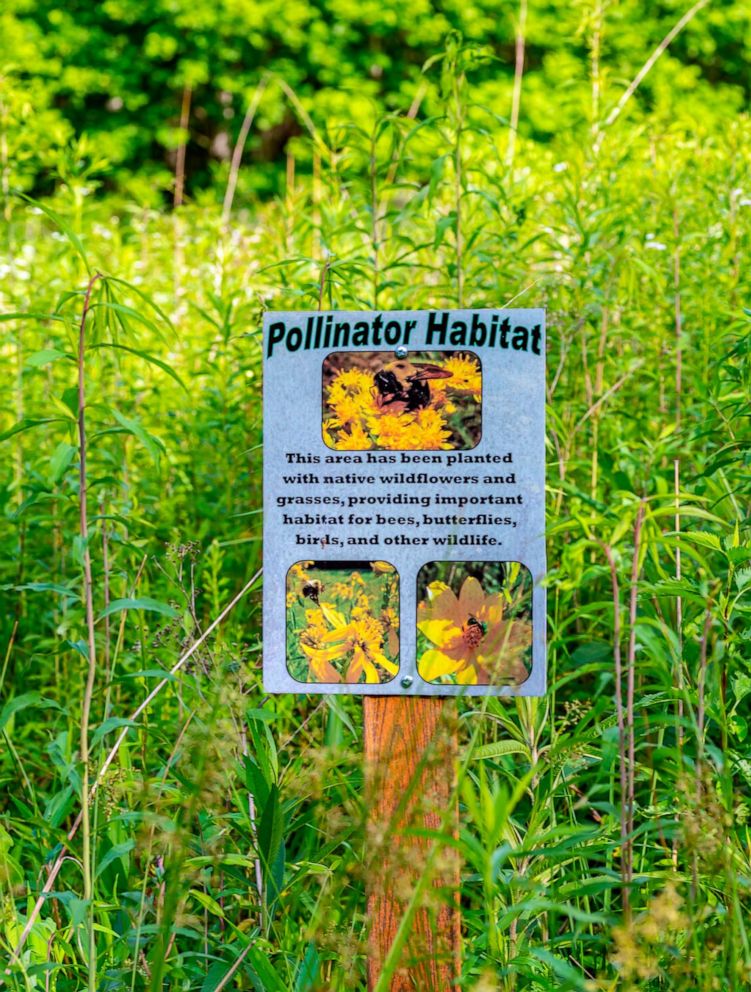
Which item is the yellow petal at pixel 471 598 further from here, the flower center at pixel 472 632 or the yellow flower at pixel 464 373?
A: the yellow flower at pixel 464 373

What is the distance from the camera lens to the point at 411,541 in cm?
208

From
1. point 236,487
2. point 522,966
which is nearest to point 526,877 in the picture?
point 522,966

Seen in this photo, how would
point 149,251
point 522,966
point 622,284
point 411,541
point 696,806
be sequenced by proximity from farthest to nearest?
point 149,251 < point 622,284 < point 411,541 < point 522,966 < point 696,806

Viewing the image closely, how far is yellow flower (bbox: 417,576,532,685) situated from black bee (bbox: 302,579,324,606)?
0.60ft

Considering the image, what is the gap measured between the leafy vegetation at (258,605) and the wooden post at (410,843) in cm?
6

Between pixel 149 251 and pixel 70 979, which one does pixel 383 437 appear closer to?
pixel 70 979

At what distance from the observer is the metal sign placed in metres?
2.06

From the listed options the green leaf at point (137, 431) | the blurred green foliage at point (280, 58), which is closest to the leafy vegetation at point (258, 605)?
the green leaf at point (137, 431)

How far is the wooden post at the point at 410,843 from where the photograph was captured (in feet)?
5.55

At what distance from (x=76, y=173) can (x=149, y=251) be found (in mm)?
1950

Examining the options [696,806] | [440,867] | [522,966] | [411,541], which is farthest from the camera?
[411,541]

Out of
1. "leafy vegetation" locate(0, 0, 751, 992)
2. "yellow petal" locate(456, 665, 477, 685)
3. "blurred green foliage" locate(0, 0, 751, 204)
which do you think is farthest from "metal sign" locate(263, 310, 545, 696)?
"blurred green foliage" locate(0, 0, 751, 204)

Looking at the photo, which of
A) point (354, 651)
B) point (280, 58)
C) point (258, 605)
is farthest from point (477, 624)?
point (280, 58)

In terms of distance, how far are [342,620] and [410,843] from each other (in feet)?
1.32
